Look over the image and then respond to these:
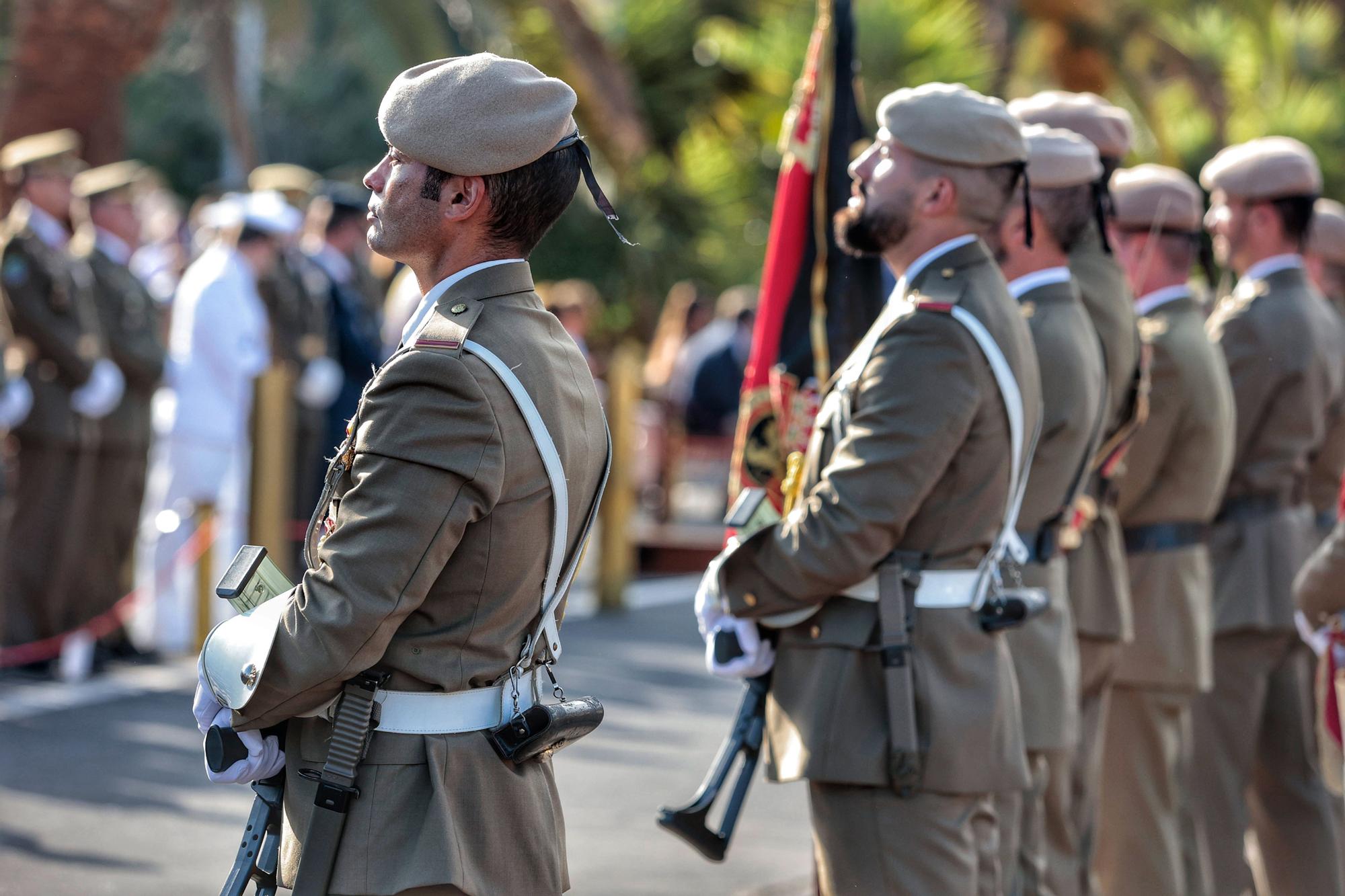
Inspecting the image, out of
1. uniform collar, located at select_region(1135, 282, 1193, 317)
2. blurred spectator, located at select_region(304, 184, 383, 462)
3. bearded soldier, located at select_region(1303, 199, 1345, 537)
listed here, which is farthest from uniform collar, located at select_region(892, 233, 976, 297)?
blurred spectator, located at select_region(304, 184, 383, 462)

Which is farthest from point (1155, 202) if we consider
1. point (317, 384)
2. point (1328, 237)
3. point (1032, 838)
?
point (317, 384)

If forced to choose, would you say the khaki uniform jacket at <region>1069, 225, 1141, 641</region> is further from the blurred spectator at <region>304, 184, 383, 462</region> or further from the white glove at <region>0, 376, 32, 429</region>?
the blurred spectator at <region>304, 184, 383, 462</region>

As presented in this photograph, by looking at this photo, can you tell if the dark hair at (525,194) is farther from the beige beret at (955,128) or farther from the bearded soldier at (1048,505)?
the bearded soldier at (1048,505)

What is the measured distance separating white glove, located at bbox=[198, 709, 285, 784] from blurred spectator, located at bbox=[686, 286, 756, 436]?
13.2 metres

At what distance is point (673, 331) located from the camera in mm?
17125

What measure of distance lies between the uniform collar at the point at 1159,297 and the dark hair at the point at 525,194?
8.86 ft

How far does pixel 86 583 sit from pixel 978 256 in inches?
227

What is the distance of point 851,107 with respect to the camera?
16.1 ft

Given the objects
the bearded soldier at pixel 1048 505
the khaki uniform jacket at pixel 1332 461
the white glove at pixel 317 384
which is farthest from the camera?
the white glove at pixel 317 384

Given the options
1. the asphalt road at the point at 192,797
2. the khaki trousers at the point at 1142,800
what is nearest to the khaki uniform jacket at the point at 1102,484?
the khaki trousers at the point at 1142,800

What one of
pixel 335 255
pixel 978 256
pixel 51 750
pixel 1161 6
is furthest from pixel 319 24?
pixel 978 256

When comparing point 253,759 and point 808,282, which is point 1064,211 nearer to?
point 808,282

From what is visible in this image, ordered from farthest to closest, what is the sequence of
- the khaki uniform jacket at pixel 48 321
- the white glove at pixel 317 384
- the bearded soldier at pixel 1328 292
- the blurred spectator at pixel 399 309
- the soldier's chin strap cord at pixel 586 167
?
the white glove at pixel 317 384, the blurred spectator at pixel 399 309, the khaki uniform jacket at pixel 48 321, the bearded soldier at pixel 1328 292, the soldier's chin strap cord at pixel 586 167

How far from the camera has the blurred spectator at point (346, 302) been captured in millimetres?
9828
